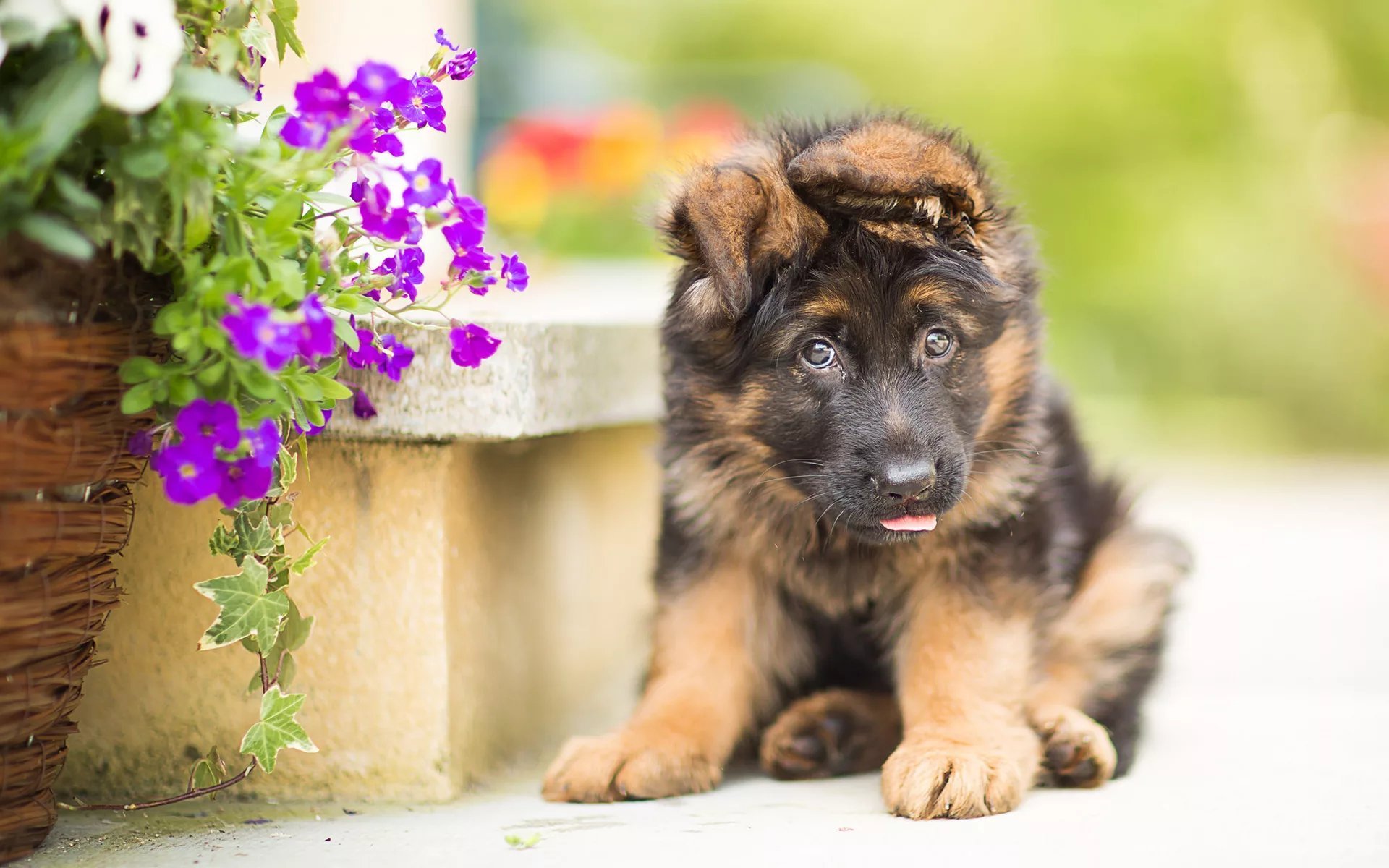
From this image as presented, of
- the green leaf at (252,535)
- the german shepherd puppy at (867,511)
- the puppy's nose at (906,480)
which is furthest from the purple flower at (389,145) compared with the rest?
the puppy's nose at (906,480)

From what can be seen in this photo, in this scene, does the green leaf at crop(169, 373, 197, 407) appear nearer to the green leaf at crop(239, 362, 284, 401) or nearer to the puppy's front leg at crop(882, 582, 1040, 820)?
the green leaf at crop(239, 362, 284, 401)

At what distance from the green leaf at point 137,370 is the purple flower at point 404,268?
51 cm

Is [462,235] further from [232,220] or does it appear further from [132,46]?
[132,46]

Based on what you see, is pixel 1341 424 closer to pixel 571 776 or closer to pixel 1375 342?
pixel 1375 342

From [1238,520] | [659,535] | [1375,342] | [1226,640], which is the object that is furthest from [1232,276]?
[659,535]

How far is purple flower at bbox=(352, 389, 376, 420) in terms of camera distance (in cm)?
250

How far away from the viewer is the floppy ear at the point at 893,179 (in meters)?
2.43

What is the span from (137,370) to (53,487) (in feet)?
0.68

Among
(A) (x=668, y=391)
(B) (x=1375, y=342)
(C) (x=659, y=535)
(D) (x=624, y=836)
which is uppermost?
(B) (x=1375, y=342)

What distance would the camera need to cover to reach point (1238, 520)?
6457 mm

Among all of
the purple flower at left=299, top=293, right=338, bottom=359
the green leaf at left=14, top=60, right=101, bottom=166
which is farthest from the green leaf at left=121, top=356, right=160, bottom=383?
the green leaf at left=14, top=60, right=101, bottom=166

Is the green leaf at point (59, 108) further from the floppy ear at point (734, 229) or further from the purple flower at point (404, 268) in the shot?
the floppy ear at point (734, 229)

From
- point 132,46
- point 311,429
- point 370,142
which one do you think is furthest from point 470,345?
point 132,46

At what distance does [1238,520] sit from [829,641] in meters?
4.14
